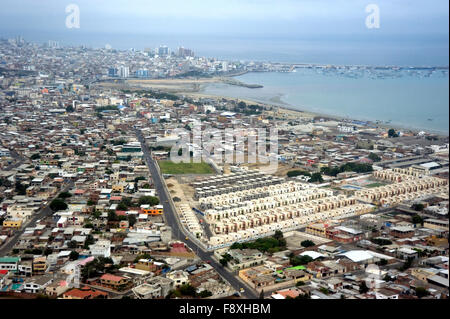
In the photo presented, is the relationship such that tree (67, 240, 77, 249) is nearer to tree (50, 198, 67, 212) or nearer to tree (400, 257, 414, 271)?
tree (50, 198, 67, 212)

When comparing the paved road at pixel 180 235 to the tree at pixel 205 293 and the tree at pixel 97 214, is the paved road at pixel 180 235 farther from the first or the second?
the tree at pixel 97 214

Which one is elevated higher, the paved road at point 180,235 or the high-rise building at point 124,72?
the high-rise building at point 124,72

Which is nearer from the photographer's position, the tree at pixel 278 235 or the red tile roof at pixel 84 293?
the red tile roof at pixel 84 293

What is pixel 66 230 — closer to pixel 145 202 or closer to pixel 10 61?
pixel 145 202

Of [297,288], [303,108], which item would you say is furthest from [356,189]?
[303,108]

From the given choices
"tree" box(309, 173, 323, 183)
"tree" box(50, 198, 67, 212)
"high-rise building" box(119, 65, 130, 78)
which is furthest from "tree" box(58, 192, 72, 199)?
"high-rise building" box(119, 65, 130, 78)

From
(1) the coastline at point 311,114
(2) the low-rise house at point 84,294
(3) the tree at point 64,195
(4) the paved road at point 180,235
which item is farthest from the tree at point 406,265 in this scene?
(1) the coastline at point 311,114
